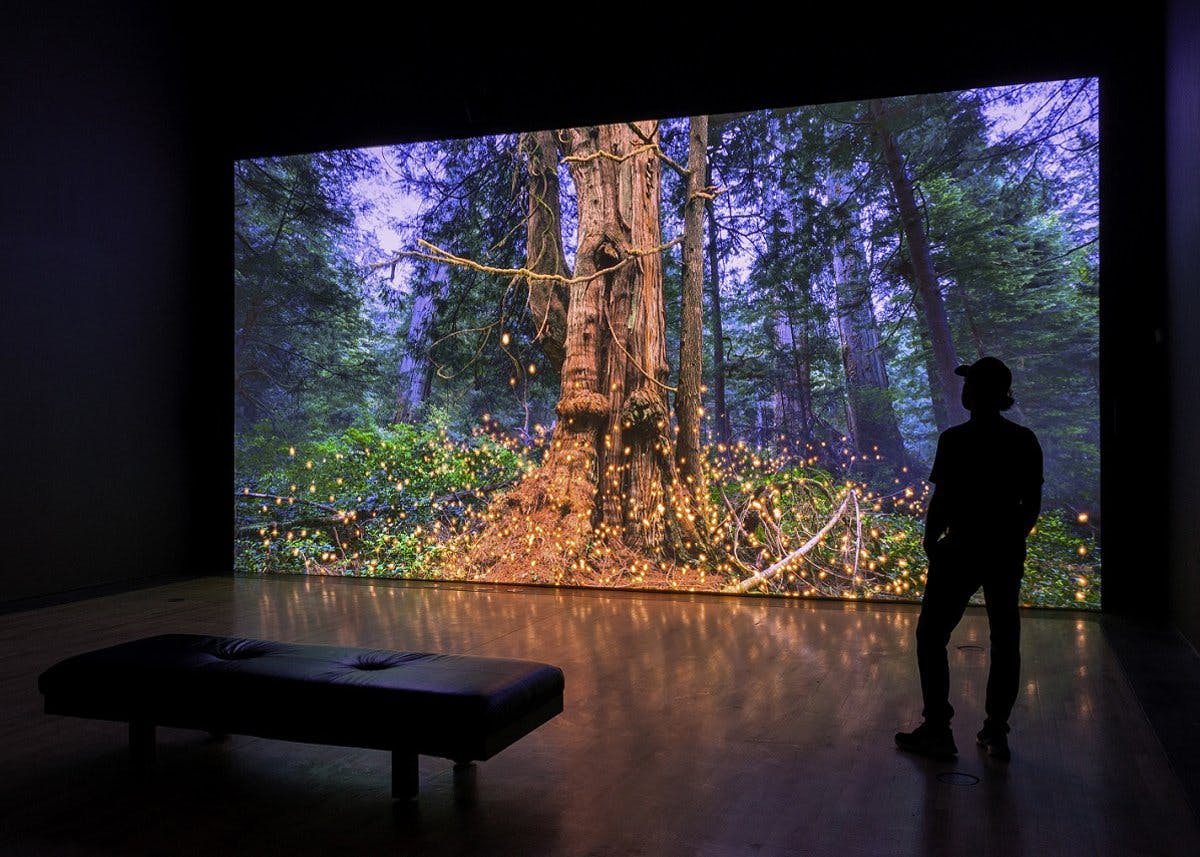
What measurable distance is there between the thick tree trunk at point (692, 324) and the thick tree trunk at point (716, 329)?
58mm

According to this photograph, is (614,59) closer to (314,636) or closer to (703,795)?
(314,636)

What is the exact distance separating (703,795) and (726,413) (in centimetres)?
435

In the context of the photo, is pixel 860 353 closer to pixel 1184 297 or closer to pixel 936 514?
pixel 1184 297

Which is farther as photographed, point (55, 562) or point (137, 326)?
point (137, 326)

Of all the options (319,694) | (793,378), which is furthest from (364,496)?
(319,694)

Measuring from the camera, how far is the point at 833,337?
672cm

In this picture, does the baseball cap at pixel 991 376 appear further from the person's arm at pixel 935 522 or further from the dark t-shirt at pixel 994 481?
the person's arm at pixel 935 522

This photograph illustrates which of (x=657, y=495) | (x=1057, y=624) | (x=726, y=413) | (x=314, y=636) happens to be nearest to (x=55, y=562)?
(x=314, y=636)

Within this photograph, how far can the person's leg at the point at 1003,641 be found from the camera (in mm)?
3121

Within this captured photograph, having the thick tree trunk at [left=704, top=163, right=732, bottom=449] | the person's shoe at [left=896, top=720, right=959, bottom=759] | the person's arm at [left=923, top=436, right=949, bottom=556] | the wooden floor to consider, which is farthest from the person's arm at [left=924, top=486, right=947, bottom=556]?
the thick tree trunk at [left=704, top=163, right=732, bottom=449]

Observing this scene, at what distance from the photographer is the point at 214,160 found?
7.67 metres

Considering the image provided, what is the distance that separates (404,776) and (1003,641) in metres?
1.84

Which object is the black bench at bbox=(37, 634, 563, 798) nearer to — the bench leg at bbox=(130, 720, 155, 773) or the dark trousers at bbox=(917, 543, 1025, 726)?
the bench leg at bbox=(130, 720, 155, 773)

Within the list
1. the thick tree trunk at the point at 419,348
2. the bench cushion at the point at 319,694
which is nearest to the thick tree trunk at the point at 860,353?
the thick tree trunk at the point at 419,348
